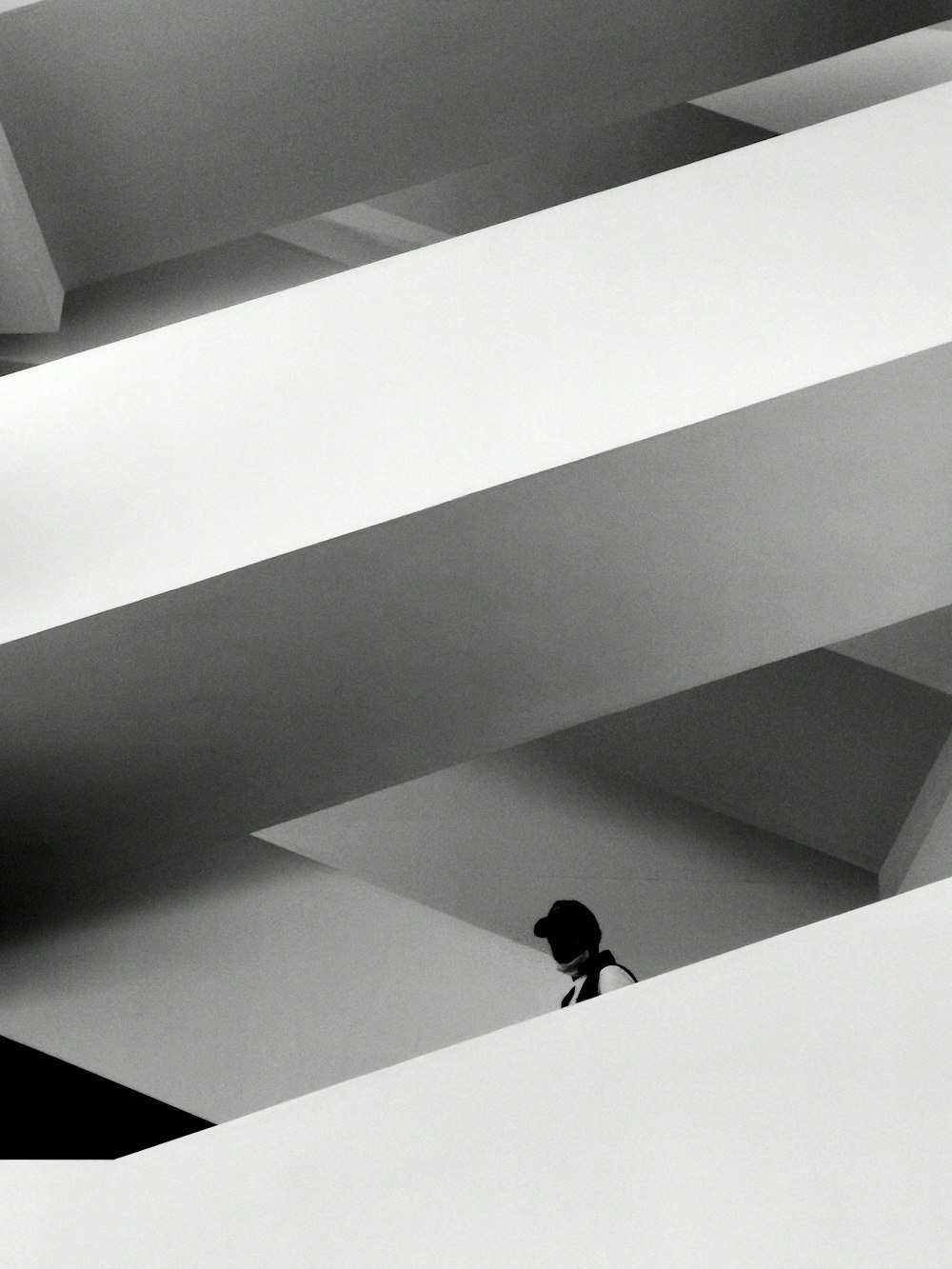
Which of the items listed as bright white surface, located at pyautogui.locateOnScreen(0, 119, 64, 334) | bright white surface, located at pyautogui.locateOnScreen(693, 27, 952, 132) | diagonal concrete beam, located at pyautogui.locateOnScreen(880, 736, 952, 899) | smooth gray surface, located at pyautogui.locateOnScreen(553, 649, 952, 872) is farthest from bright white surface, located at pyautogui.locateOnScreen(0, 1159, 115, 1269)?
bright white surface, located at pyautogui.locateOnScreen(693, 27, 952, 132)

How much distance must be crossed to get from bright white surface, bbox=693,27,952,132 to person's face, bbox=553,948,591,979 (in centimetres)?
525

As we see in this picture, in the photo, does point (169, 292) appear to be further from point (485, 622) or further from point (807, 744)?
point (485, 622)

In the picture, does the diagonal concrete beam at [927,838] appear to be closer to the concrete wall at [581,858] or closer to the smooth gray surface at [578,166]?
the concrete wall at [581,858]

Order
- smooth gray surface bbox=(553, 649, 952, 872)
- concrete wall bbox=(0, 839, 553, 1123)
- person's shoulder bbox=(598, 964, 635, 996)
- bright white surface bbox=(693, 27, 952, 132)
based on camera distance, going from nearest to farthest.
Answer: person's shoulder bbox=(598, 964, 635, 996) < concrete wall bbox=(0, 839, 553, 1123) < smooth gray surface bbox=(553, 649, 952, 872) < bright white surface bbox=(693, 27, 952, 132)

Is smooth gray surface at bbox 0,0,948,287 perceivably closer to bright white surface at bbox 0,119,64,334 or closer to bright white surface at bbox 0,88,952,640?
bright white surface at bbox 0,119,64,334

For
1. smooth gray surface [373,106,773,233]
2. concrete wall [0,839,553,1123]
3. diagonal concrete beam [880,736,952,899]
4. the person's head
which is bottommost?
the person's head

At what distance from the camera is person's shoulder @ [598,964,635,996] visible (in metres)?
3.52

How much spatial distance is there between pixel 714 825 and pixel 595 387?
13.0 feet

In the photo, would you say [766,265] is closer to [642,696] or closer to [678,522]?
[678,522]

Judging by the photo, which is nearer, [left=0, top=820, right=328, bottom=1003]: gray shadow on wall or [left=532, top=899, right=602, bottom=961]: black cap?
[left=532, top=899, right=602, bottom=961]: black cap

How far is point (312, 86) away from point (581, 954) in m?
3.48

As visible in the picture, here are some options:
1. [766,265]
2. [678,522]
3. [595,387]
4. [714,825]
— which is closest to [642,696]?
[678,522]

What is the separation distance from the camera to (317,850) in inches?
293

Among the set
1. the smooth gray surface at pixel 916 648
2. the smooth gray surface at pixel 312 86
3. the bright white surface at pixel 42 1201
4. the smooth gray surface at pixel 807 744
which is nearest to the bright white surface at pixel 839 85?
the smooth gray surface at pixel 312 86
